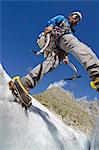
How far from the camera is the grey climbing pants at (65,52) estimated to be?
6.44 metres

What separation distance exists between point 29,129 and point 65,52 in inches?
78.7

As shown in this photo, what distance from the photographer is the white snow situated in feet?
19.0

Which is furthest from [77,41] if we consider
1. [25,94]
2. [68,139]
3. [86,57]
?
[68,139]

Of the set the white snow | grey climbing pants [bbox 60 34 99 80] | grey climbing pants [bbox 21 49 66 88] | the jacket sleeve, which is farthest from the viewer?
the jacket sleeve

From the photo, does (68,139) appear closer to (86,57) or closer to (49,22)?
(86,57)

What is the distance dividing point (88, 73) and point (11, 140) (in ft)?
6.12

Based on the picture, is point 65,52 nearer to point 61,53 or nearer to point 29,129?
point 61,53

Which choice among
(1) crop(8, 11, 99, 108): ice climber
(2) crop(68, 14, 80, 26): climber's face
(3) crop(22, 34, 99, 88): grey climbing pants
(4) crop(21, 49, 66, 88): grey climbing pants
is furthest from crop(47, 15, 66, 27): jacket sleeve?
(4) crop(21, 49, 66, 88): grey climbing pants

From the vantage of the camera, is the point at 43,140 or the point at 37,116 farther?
the point at 37,116

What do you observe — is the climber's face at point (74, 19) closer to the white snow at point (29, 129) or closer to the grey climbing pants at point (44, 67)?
the grey climbing pants at point (44, 67)

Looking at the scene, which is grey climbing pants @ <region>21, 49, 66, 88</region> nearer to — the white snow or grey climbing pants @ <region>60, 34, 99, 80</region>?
grey climbing pants @ <region>60, 34, 99, 80</region>

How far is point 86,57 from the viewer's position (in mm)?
6559

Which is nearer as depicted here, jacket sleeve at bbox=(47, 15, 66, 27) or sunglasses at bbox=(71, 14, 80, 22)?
jacket sleeve at bbox=(47, 15, 66, 27)

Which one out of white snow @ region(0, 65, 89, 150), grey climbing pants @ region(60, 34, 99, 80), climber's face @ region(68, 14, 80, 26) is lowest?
white snow @ region(0, 65, 89, 150)
